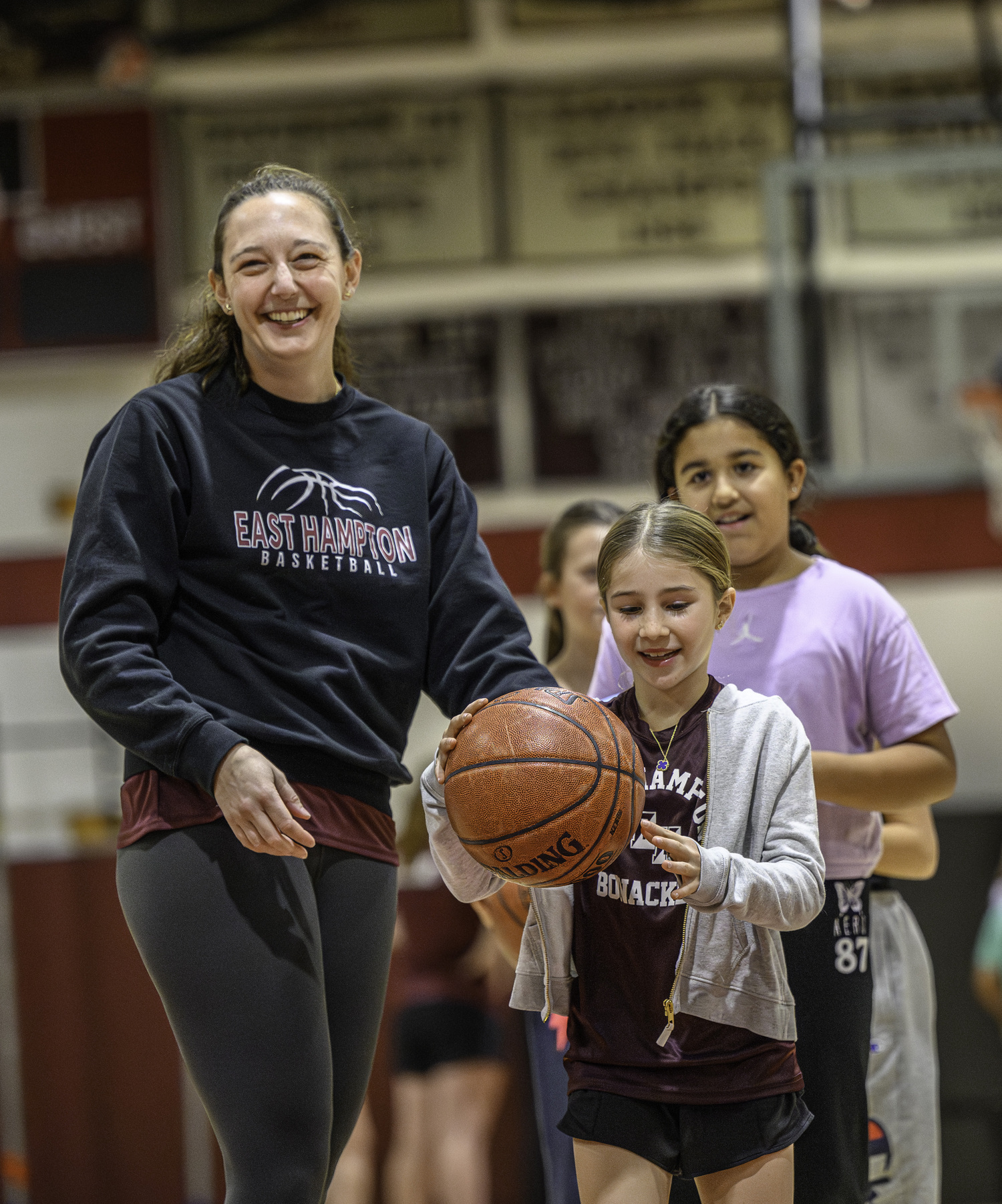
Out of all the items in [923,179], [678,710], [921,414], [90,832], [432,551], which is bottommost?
[90,832]

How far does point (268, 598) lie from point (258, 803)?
0.35 m

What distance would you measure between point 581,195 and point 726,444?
6.22m

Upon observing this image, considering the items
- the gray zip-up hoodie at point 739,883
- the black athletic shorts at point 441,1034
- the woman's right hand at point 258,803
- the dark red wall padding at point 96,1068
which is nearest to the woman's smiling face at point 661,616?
the gray zip-up hoodie at point 739,883

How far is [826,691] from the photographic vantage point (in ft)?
8.51

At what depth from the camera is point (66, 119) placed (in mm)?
8430

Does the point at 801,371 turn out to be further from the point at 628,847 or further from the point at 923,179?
the point at 628,847

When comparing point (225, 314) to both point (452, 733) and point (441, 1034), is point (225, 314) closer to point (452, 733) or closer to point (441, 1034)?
point (452, 733)

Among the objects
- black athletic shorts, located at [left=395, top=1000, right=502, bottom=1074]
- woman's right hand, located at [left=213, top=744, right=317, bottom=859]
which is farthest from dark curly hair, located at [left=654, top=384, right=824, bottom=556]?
black athletic shorts, located at [left=395, top=1000, right=502, bottom=1074]

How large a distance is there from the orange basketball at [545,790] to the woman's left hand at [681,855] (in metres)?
0.11

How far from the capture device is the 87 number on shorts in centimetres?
256

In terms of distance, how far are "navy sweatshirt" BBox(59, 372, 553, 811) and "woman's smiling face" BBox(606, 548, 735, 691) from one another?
172 mm

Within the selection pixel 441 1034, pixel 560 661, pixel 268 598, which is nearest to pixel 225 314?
pixel 268 598

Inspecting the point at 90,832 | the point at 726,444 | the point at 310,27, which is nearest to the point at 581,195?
the point at 310,27

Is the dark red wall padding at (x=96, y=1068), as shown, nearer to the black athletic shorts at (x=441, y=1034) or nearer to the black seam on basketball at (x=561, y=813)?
the black athletic shorts at (x=441, y=1034)
